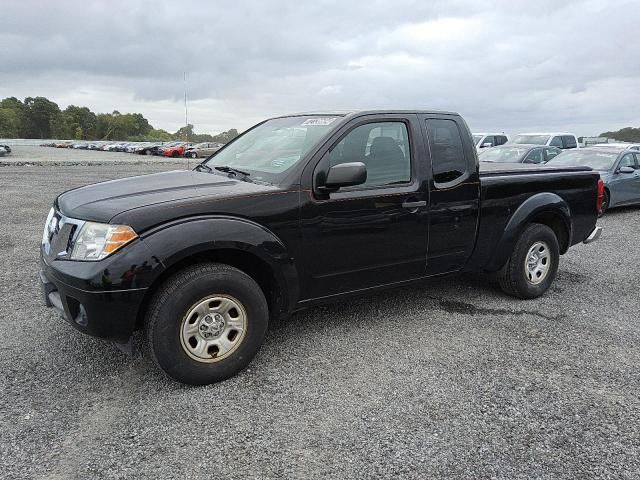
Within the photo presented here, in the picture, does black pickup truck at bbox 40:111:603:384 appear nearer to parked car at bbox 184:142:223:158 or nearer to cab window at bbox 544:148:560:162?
cab window at bbox 544:148:560:162

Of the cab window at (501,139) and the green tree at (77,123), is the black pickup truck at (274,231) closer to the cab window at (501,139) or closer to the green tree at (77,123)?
the cab window at (501,139)

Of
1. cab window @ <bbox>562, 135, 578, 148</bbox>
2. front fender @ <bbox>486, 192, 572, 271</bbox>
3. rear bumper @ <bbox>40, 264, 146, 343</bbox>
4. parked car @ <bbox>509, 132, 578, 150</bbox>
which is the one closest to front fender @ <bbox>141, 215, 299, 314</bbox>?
rear bumper @ <bbox>40, 264, 146, 343</bbox>

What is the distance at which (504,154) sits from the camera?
13680mm

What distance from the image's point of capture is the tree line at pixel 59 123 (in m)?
108

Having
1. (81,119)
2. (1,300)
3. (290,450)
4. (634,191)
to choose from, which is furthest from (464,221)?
(81,119)

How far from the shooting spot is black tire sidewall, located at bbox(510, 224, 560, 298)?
16.1ft

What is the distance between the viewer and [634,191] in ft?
38.1

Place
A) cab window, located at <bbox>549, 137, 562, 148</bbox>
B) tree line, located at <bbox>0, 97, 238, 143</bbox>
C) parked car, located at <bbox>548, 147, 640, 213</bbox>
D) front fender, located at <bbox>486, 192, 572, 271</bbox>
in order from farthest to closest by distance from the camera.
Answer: tree line, located at <bbox>0, 97, 238, 143</bbox>
cab window, located at <bbox>549, 137, 562, 148</bbox>
parked car, located at <bbox>548, 147, 640, 213</bbox>
front fender, located at <bbox>486, 192, 572, 271</bbox>

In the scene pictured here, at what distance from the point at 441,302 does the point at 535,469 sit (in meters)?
2.51

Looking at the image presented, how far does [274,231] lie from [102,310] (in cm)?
118

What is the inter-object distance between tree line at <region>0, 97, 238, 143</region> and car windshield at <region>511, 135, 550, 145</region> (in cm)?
9157

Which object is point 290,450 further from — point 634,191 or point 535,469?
point 634,191

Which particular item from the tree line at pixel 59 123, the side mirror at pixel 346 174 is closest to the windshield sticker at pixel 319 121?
the side mirror at pixel 346 174

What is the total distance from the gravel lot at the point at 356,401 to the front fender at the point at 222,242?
0.71m
